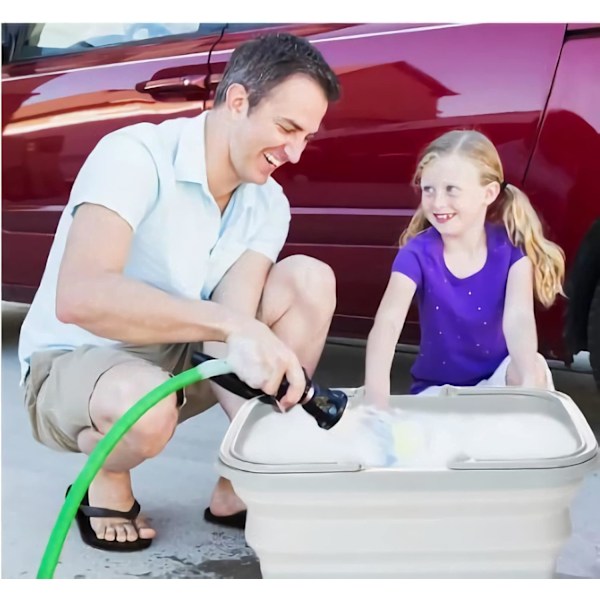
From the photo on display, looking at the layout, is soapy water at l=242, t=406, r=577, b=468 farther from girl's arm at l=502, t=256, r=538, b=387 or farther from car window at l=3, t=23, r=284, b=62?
car window at l=3, t=23, r=284, b=62

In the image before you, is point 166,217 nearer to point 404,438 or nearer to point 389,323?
point 389,323

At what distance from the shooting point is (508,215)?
1.45 metres

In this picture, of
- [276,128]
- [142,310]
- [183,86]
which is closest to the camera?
[142,310]

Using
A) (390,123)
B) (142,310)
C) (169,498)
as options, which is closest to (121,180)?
(142,310)

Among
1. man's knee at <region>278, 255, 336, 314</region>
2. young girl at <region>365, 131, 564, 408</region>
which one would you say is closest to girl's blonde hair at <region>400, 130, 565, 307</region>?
young girl at <region>365, 131, 564, 408</region>

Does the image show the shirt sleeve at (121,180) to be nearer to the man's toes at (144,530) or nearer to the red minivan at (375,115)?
the red minivan at (375,115)

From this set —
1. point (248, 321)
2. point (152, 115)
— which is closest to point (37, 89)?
point (152, 115)

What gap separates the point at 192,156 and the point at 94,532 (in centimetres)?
64

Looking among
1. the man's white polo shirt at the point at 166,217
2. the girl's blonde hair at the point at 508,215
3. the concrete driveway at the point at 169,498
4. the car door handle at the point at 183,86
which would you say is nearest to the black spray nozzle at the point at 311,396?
the concrete driveway at the point at 169,498

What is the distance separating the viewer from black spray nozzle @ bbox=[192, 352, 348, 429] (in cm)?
120

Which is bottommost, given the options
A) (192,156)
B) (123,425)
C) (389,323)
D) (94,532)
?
(94,532)

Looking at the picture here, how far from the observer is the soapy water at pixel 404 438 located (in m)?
1.27
